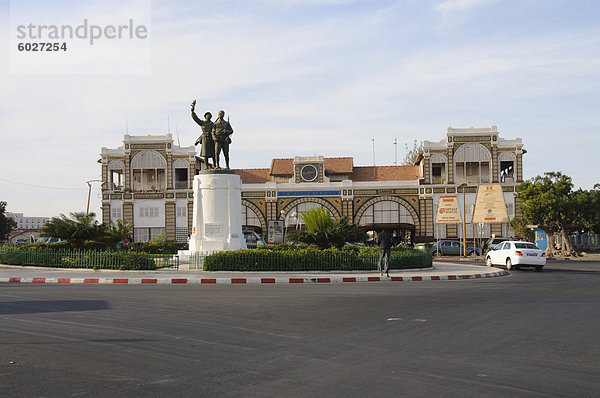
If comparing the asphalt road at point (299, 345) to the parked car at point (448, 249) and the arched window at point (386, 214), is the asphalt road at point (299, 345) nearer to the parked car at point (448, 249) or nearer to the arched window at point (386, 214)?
the parked car at point (448, 249)

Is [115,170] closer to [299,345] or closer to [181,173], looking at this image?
[181,173]

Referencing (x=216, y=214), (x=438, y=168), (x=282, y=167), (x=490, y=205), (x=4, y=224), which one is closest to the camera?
(x=216, y=214)

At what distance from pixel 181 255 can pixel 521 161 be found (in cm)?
3999

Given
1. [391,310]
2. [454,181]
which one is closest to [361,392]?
[391,310]

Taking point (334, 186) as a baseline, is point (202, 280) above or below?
below

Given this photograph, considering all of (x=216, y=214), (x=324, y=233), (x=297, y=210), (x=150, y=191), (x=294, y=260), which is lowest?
(x=294, y=260)

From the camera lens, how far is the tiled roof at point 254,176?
202ft

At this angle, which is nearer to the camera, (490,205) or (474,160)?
(490,205)

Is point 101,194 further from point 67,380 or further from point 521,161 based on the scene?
point 67,380

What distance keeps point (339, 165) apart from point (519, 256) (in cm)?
3635

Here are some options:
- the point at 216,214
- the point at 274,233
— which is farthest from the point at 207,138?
the point at 274,233

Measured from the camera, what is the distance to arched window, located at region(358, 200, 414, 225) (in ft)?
189

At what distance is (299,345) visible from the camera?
8.30 meters

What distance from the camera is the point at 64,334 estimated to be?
8.99 meters
